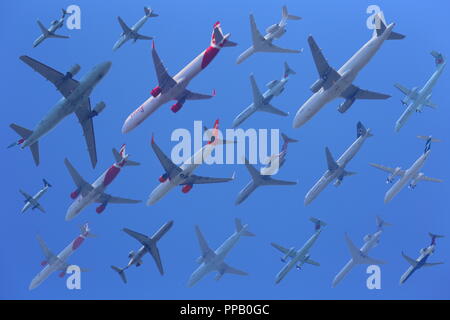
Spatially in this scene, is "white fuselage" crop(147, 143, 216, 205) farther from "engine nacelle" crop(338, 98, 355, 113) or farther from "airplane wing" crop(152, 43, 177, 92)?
"engine nacelle" crop(338, 98, 355, 113)

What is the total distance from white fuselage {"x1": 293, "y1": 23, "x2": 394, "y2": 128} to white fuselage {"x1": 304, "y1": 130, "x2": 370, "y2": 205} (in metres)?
4.79

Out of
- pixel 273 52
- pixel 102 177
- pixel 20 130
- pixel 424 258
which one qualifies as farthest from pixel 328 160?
pixel 20 130

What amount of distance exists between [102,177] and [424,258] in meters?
20.5

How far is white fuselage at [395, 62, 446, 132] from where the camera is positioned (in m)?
31.4

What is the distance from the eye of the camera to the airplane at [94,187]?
2936 centimetres

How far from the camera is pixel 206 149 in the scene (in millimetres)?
28250

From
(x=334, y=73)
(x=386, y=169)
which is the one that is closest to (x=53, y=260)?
(x=334, y=73)

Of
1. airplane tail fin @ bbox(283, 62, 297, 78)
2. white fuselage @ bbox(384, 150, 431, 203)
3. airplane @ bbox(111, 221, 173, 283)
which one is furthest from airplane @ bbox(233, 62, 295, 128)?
white fuselage @ bbox(384, 150, 431, 203)

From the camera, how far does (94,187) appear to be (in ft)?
97.8

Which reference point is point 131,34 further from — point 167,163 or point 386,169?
point 386,169

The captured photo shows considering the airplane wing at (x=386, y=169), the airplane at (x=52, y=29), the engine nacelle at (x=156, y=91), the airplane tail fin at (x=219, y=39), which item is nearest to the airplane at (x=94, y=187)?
the engine nacelle at (x=156, y=91)
